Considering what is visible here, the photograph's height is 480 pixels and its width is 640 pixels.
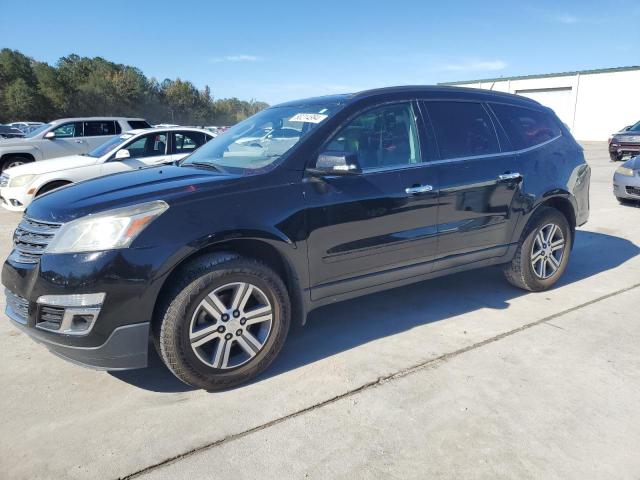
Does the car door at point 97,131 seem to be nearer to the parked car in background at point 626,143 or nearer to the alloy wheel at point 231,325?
the alloy wheel at point 231,325

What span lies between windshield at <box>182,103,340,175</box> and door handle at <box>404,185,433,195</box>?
0.77 metres

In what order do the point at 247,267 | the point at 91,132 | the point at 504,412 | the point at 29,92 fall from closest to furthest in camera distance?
1. the point at 504,412
2. the point at 247,267
3. the point at 91,132
4. the point at 29,92

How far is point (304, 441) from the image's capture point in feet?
7.97

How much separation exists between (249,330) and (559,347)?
2.20 meters

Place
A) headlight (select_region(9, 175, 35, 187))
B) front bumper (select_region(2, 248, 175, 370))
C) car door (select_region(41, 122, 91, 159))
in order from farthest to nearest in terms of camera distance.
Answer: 1. car door (select_region(41, 122, 91, 159))
2. headlight (select_region(9, 175, 35, 187))
3. front bumper (select_region(2, 248, 175, 370))

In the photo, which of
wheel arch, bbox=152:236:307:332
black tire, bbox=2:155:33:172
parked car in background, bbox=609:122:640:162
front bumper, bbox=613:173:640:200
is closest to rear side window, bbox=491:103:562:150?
wheel arch, bbox=152:236:307:332

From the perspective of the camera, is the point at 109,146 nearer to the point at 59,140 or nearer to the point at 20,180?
the point at 20,180

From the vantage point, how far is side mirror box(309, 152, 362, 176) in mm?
3008

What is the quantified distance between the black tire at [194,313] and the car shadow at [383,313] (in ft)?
0.68

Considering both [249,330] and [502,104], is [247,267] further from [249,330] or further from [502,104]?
[502,104]

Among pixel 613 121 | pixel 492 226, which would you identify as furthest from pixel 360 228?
pixel 613 121

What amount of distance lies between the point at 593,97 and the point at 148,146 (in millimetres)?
37090

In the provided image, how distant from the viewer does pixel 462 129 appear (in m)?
3.85

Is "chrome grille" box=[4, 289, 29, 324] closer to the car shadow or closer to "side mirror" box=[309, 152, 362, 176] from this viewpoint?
the car shadow
